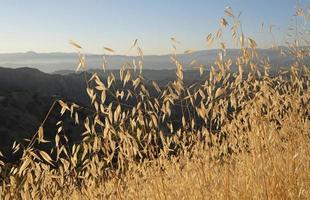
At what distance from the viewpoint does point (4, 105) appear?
6234cm

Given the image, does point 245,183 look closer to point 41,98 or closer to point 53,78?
point 41,98

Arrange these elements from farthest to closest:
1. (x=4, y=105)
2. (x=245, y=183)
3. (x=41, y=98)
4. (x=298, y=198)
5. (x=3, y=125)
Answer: (x=41, y=98) < (x=4, y=105) < (x=3, y=125) < (x=245, y=183) < (x=298, y=198)

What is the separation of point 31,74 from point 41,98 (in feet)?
199

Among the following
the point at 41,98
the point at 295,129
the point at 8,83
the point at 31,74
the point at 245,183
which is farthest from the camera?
the point at 31,74

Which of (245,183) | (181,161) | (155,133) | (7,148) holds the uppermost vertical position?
(155,133)

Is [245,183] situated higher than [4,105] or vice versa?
[245,183]

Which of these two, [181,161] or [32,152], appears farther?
[181,161]

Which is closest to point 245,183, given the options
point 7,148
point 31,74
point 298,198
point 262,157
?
point 262,157

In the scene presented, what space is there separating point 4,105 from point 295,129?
207 feet

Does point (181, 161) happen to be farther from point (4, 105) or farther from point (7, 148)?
point (4, 105)

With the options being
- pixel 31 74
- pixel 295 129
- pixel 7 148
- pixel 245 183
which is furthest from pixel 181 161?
pixel 31 74

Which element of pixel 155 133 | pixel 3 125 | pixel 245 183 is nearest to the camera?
pixel 245 183

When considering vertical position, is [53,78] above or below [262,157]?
below

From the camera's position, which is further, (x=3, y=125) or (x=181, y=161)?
(x=3, y=125)
